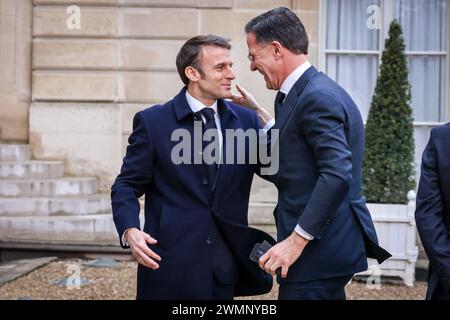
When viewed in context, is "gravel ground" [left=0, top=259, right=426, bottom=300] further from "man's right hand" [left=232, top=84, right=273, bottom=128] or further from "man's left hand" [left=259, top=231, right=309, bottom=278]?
"man's left hand" [left=259, top=231, right=309, bottom=278]

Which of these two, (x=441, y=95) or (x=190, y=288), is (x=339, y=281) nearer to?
(x=190, y=288)

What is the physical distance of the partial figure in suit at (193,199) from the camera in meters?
3.35

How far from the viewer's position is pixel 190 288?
3.35m

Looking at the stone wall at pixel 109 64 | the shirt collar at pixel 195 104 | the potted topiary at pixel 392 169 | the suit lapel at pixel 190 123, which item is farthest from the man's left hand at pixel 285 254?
the stone wall at pixel 109 64

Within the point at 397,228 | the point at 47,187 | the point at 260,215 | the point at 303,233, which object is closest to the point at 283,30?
the point at 303,233

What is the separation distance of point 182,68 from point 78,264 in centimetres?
428

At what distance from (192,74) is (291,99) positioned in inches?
25.8

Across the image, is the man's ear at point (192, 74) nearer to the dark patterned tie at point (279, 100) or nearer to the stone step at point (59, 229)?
the dark patterned tie at point (279, 100)

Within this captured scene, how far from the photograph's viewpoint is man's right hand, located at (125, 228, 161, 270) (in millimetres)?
3201

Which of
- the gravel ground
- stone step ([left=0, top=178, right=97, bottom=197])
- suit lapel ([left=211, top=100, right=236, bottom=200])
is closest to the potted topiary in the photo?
the gravel ground

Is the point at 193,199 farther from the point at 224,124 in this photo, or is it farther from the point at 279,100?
the point at 279,100

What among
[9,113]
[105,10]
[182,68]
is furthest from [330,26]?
[182,68]
